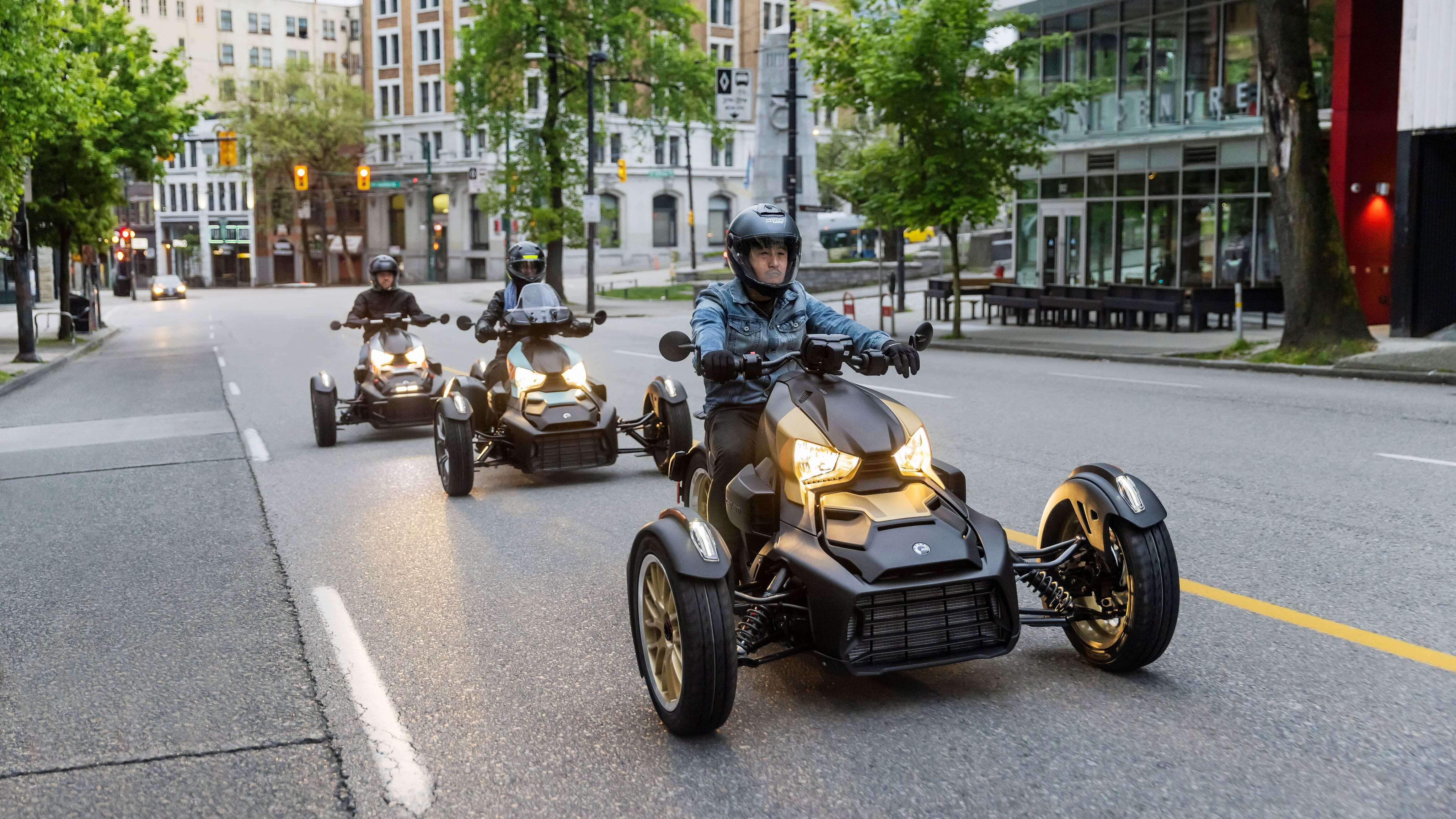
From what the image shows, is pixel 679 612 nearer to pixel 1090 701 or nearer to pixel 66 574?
pixel 1090 701

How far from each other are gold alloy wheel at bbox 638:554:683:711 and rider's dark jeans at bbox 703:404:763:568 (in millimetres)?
674

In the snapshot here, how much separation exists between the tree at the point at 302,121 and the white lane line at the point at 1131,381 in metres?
69.8

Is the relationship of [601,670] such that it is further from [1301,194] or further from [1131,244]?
[1131,244]

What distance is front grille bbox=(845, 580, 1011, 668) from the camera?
4551 mm

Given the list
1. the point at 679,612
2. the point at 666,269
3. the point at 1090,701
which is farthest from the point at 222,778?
the point at 666,269

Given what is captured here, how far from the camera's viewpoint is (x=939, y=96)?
25.4 meters

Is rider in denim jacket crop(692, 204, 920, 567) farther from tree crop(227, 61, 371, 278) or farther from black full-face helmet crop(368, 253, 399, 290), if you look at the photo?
tree crop(227, 61, 371, 278)

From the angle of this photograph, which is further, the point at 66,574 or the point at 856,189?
the point at 856,189

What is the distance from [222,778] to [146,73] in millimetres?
32903

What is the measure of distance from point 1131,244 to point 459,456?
87.1 feet

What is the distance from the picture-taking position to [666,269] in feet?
269

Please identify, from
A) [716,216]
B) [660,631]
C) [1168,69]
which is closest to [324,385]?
[660,631]

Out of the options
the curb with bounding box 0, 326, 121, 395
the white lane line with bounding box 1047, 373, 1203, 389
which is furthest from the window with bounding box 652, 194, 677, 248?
the white lane line with bounding box 1047, 373, 1203, 389

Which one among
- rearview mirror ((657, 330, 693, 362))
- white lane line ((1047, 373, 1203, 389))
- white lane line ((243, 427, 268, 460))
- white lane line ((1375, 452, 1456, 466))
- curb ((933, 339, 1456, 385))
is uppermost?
rearview mirror ((657, 330, 693, 362))
